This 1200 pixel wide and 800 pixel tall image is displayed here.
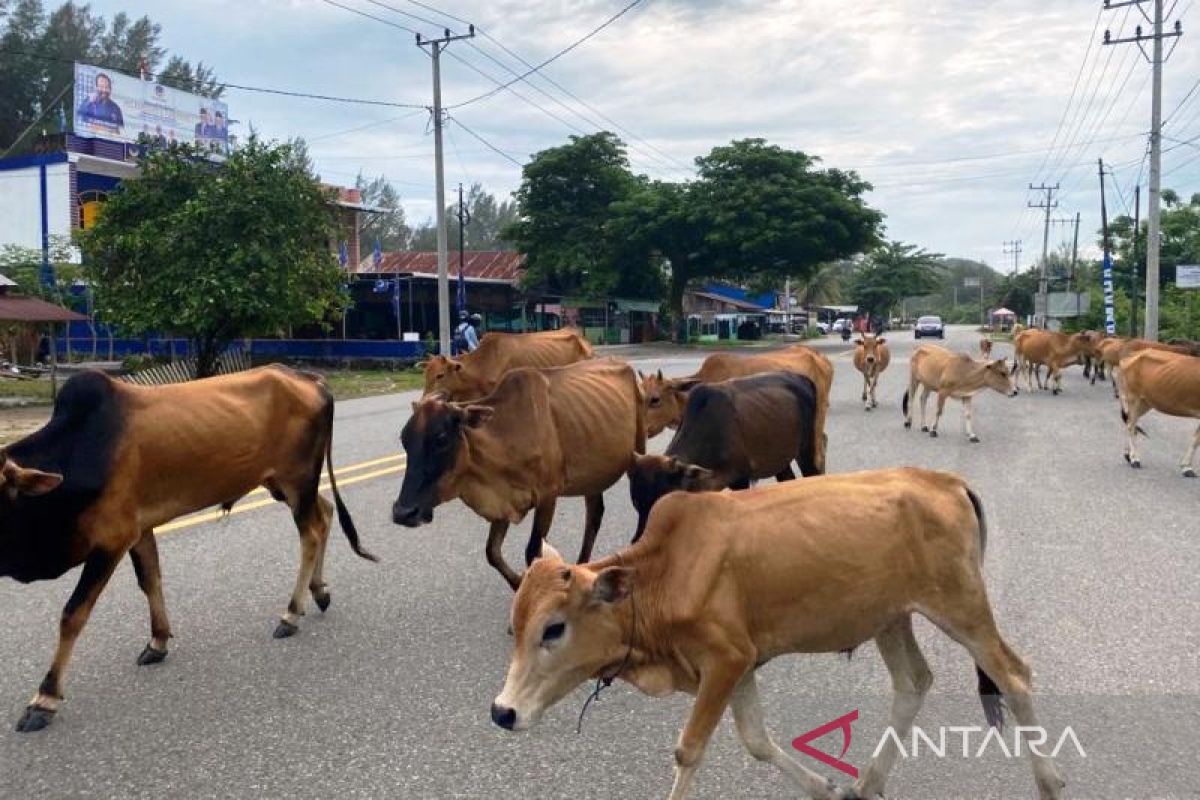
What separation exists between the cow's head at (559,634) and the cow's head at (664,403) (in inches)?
210

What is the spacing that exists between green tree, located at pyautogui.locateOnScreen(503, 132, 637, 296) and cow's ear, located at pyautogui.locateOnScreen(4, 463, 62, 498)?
129 ft

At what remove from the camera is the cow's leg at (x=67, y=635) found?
4020mm

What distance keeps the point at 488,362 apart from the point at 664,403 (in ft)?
11.1

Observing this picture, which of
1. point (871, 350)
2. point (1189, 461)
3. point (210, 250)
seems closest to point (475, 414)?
point (1189, 461)

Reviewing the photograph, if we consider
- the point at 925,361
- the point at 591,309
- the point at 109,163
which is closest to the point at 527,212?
the point at 591,309

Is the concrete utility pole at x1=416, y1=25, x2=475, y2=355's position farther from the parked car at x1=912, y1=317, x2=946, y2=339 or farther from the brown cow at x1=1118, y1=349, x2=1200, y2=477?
the parked car at x1=912, y1=317, x2=946, y2=339

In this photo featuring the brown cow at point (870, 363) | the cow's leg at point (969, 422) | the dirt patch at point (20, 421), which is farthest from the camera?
the brown cow at point (870, 363)

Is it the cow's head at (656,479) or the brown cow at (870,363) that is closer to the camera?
the cow's head at (656,479)

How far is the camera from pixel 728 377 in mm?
9547

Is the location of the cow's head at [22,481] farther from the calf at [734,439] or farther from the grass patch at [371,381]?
the grass patch at [371,381]

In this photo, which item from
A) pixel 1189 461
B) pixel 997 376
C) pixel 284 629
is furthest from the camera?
pixel 997 376

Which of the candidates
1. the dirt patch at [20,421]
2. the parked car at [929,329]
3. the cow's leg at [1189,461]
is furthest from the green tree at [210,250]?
the parked car at [929,329]

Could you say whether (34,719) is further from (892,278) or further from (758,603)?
(892,278)

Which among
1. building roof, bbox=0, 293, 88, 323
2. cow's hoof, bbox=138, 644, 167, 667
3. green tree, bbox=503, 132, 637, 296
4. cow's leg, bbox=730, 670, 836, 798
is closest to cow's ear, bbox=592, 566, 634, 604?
cow's leg, bbox=730, 670, 836, 798
